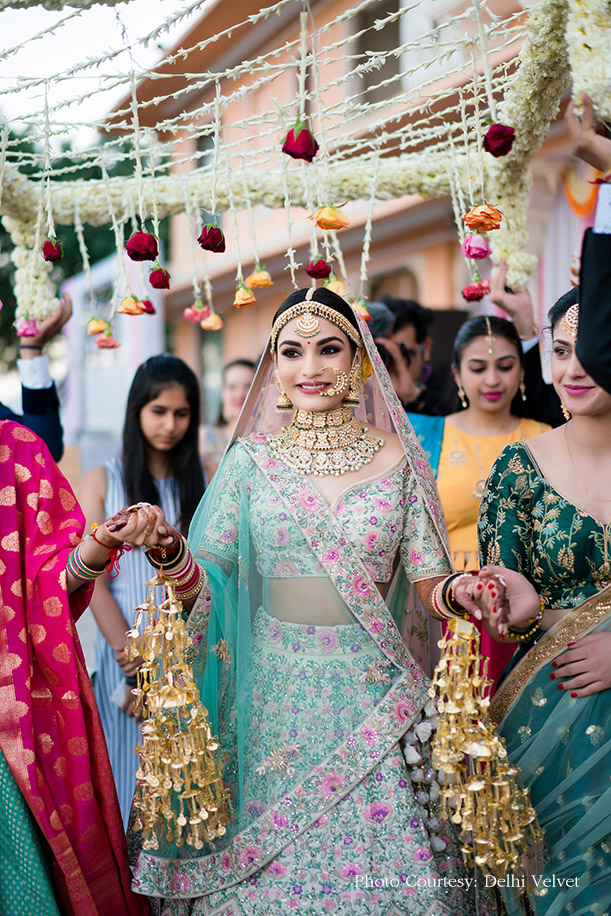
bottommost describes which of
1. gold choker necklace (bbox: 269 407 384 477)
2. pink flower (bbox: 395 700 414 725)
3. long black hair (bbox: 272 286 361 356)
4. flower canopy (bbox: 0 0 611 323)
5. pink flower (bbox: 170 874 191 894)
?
Answer: pink flower (bbox: 170 874 191 894)

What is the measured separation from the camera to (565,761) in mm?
2111

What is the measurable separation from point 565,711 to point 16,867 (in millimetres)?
1403

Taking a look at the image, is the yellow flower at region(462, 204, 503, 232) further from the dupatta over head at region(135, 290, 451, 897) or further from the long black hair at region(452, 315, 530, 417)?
the long black hair at region(452, 315, 530, 417)

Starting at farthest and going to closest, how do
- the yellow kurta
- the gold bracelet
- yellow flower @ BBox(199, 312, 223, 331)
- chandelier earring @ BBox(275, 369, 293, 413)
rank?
the yellow kurta, yellow flower @ BBox(199, 312, 223, 331), chandelier earring @ BBox(275, 369, 293, 413), the gold bracelet

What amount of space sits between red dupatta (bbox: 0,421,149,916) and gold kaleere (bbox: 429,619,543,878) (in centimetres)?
90

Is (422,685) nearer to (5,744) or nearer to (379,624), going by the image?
(379,624)

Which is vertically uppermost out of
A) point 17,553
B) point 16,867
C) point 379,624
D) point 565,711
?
point 17,553

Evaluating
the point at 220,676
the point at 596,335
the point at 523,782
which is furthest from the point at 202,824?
the point at 596,335

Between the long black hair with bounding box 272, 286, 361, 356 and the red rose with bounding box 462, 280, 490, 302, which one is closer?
the long black hair with bounding box 272, 286, 361, 356

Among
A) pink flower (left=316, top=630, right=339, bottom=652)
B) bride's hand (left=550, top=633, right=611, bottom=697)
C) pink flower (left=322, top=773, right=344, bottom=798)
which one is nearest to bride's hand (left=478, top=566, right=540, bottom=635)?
bride's hand (left=550, top=633, right=611, bottom=697)

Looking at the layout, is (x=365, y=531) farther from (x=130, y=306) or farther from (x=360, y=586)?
(x=130, y=306)

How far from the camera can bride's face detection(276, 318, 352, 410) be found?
2293 millimetres

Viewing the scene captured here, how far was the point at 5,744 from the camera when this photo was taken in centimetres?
210

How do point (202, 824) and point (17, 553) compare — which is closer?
point (202, 824)
